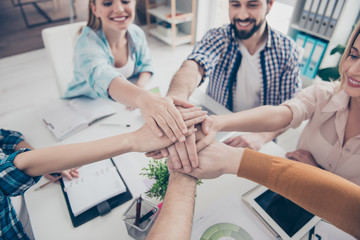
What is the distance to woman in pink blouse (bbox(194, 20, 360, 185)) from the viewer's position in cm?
99

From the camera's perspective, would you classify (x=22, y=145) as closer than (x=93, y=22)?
Yes

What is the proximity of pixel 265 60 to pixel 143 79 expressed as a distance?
2.70 ft

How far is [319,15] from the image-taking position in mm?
2369

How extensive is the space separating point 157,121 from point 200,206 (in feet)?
1.17

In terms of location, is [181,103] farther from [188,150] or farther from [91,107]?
[91,107]

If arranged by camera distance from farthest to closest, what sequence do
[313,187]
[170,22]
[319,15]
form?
[170,22] → [319,15] → [313,187]

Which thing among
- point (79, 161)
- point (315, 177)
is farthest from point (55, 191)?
point (315, 177)

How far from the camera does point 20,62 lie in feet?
11.2

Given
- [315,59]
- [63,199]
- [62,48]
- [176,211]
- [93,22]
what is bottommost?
[315,59]

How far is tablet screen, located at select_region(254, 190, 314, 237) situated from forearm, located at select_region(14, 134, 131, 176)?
53cm

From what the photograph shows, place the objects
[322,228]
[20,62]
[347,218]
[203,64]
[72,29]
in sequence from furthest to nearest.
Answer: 1. [20,62]
2. [72,29]
3. [203,64]
4. [322,228]
5. [347,218]

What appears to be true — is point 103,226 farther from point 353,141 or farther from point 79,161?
point 353,141

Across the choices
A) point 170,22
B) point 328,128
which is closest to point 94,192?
point 328,128

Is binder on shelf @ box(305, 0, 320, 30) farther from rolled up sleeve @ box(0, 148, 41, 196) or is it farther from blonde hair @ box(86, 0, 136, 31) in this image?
rolled up sleeve @ box(0, 148, 41, 196)
